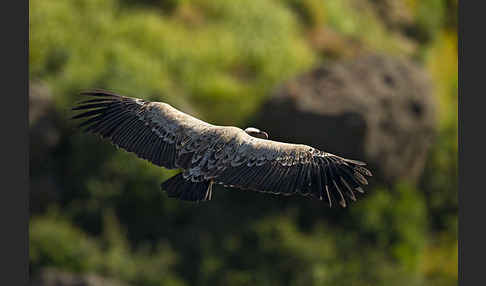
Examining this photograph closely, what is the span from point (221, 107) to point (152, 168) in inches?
111

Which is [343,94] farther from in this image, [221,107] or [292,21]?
[292,21]

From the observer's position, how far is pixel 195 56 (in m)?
27.7

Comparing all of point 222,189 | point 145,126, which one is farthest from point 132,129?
point 222,189

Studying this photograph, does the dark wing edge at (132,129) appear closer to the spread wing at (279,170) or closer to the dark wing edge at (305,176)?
the spread wing at (279,170)

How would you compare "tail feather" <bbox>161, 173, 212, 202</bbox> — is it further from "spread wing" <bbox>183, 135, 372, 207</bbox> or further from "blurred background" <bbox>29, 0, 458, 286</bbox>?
"blurred background" <bbox>29, 0, 458, 286</bbox>

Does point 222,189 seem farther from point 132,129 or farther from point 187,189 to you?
point 187,189

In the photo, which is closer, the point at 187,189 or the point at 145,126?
the point at 187,189

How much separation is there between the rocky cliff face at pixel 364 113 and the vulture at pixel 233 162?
9.21 meters

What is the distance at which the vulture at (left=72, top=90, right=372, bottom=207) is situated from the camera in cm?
1350

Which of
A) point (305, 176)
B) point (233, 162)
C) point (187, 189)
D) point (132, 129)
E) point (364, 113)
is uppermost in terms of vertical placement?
point (132, 129)

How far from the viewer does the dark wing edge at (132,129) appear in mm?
14656

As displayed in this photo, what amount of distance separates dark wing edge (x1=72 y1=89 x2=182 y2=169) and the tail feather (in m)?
0.48

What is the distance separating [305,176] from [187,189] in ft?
4.86

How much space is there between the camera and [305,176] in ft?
44.5
